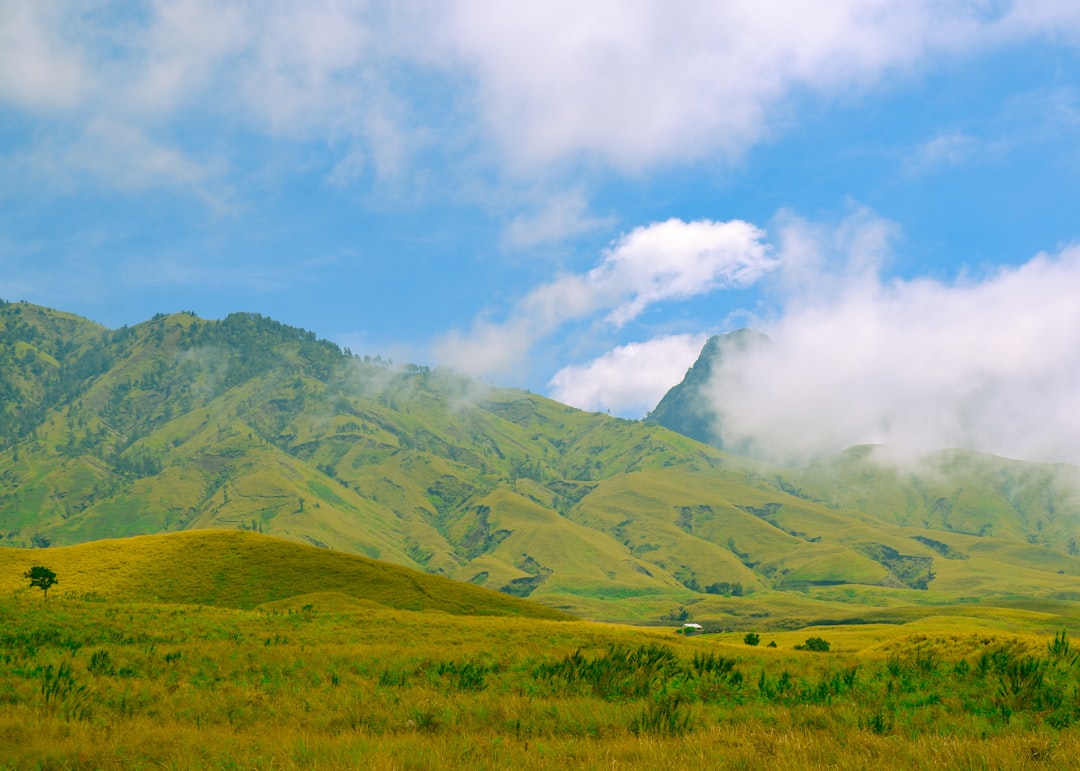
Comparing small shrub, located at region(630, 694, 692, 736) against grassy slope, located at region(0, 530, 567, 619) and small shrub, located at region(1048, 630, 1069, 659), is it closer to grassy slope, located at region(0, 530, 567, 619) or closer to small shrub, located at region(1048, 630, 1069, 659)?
small shrub, located at region(1048, 630, 1069, 659)

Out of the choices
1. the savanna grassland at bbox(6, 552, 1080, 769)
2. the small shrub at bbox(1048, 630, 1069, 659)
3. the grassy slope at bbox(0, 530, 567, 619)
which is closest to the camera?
the savanna grassland at bbox(6, 552, 1080, 769)

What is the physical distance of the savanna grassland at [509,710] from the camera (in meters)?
11.9

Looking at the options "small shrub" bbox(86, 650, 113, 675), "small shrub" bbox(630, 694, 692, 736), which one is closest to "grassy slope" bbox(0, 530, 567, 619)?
"small shrub" bbox(86, 650, 113, 675)

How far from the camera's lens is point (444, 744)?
12781 millimetres

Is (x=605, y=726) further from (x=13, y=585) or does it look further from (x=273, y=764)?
(x=13, y=585)

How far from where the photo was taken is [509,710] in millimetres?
16062

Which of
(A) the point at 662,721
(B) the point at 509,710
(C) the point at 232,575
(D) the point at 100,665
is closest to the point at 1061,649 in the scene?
(A) the point at 662,721

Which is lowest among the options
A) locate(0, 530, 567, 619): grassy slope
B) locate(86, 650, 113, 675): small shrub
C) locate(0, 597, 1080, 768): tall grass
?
locate(0, 530, 567, 619): grassy slope

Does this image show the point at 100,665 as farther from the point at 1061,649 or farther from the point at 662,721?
the point at 1061,649

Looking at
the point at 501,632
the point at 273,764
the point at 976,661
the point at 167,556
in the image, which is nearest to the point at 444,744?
the point at 273,764

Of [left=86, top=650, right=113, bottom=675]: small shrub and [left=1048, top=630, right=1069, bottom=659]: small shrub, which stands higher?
[left=1048, top=630, right=1069, bottom=659]: small shrub

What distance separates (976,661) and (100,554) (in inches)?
4170

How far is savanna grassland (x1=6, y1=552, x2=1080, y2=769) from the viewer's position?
1186 centimetres

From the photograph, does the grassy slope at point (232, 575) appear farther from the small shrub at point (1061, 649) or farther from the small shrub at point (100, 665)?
the small shrub at point (1061, 649)
